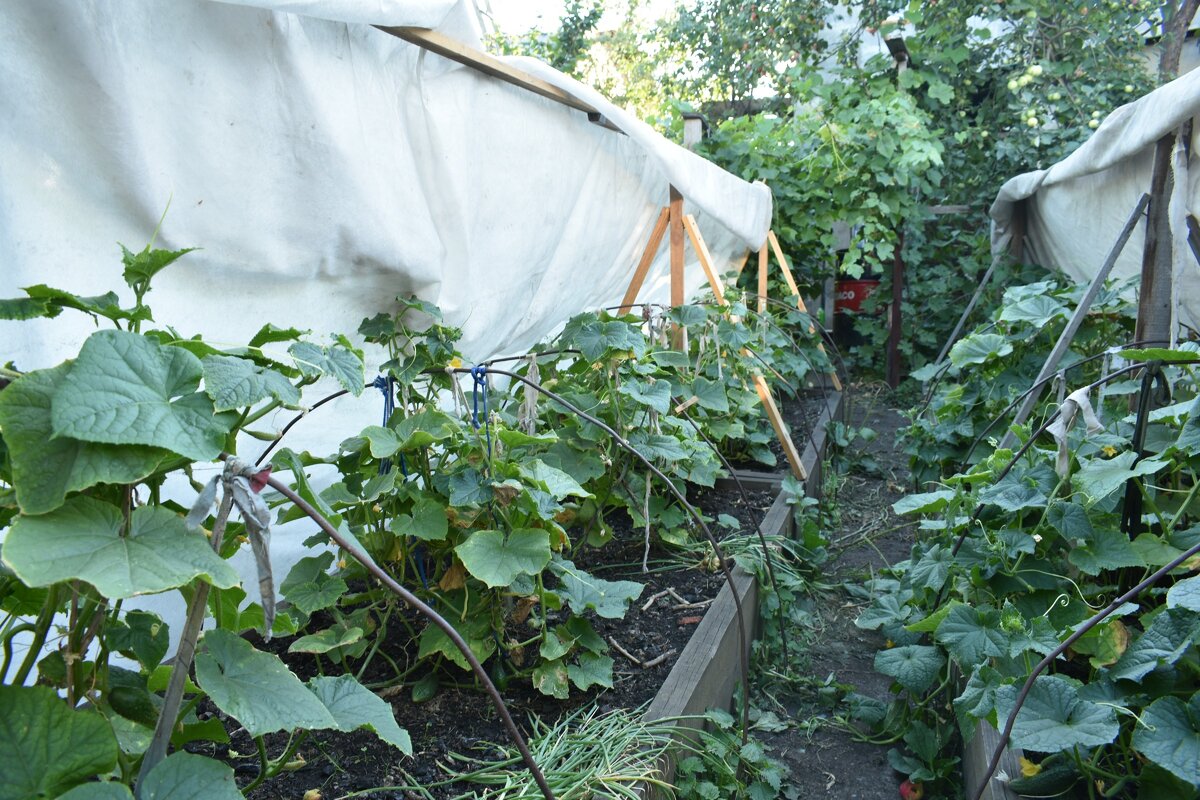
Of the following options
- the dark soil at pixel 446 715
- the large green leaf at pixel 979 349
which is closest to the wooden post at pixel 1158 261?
the large green leaf at pixel 979 349

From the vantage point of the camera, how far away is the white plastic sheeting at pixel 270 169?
1.30 metres

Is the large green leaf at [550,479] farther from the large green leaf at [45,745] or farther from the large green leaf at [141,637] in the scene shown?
the large green leaf at [45,745]

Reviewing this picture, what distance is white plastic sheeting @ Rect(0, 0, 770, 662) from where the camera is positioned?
1.30m

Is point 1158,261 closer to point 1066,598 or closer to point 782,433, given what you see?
point 1066,598

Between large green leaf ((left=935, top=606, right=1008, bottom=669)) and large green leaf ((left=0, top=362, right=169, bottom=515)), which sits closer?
large green leaf ((left=0, top=362, right=169, bottom=515))

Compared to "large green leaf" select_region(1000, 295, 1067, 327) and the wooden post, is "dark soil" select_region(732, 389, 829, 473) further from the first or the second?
the wooden post

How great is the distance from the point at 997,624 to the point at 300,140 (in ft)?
5.30

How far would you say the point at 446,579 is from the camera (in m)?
1.71

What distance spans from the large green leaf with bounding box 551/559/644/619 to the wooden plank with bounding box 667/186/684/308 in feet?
5.81

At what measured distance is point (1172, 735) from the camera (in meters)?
1.15

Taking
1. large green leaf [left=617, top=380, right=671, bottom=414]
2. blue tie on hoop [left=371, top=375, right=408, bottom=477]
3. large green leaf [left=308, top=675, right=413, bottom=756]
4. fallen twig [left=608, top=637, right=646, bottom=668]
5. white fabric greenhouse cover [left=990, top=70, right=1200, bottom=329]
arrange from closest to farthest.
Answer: large green leaf [left=308, top=675, right=413, bottom=756] < blue tie on hoop [left=371, top=375, right=408, bottom=477] < fallen twig [left=608, top=637, right=646, bottom=668] < large green leaf [left=617, top=380, right=671, bottom=414] < white fabric greenhouse cover [left=990, top=70, right=1200, bottom=329]

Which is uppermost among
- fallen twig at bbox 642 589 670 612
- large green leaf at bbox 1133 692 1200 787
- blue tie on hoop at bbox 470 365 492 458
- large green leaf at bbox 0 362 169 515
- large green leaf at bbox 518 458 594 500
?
large green leaf at bbox 0 362 169 515

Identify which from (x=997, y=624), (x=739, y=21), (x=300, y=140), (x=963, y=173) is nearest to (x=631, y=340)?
(x=300, y=140)

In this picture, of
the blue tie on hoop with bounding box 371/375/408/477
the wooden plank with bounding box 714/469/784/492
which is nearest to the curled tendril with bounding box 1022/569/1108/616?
the blue tie on hoop with bounding box 371/375/408/477
